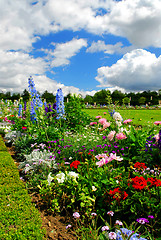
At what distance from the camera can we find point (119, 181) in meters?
2.40

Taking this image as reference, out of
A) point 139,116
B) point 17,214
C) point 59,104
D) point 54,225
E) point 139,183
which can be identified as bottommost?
point 54,225

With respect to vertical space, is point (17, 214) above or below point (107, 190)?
below

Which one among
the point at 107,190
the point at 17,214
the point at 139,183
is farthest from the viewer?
the point at 107,190

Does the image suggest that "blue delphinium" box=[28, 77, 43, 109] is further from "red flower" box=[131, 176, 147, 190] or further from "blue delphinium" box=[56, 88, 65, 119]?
"red flower" box=[131, 176, 147, 190]

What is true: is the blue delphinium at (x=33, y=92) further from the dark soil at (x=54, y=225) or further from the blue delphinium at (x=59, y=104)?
the dark soil at (x=54, y=225)

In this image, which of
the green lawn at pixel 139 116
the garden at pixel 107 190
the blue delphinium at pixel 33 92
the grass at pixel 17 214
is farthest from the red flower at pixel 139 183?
the green lawn at pixel 139 116

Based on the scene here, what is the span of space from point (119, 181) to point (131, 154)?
1.15 metres

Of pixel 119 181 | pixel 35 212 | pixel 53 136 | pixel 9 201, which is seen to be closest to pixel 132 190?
pixel 119 181

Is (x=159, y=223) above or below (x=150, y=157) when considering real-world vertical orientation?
below

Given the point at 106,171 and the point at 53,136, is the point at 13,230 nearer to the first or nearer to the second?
the point at 106,171

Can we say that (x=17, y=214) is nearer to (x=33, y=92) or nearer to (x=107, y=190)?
(x=107, y=190)

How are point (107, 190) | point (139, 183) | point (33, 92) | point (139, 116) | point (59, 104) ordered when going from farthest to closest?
point (139, 116) < point (59, 104) < point (33, 92) < point (107, 190) < point (139, 183)

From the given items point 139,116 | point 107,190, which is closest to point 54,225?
point 107,190

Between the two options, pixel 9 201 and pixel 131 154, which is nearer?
pixel 9 201
